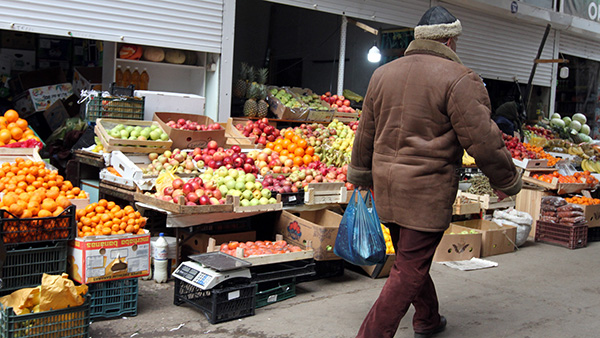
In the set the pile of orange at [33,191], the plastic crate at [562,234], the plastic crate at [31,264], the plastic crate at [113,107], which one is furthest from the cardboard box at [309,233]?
the plastic crate at [562,234]

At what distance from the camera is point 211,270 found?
4.62m

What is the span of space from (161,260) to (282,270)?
1.22 m

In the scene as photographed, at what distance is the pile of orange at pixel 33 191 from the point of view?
425 cm

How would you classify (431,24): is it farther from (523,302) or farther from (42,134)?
(42,134)

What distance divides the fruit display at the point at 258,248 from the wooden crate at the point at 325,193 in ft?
2.92

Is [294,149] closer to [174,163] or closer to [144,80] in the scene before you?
[174,163]

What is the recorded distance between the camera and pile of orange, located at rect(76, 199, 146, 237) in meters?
4.53

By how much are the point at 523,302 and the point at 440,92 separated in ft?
9.54

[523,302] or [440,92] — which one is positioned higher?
[440,92]

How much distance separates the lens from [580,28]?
15273 mm

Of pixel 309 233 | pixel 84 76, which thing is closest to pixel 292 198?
pixel 309 233

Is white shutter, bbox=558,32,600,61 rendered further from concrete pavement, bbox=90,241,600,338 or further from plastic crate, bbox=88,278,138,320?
plastic crate, bbox=88,278,138,320

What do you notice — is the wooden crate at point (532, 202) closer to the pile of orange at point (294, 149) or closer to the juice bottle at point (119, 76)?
the pile of orange at point (294, 149)

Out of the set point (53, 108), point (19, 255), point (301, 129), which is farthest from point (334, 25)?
point (19, 255)
